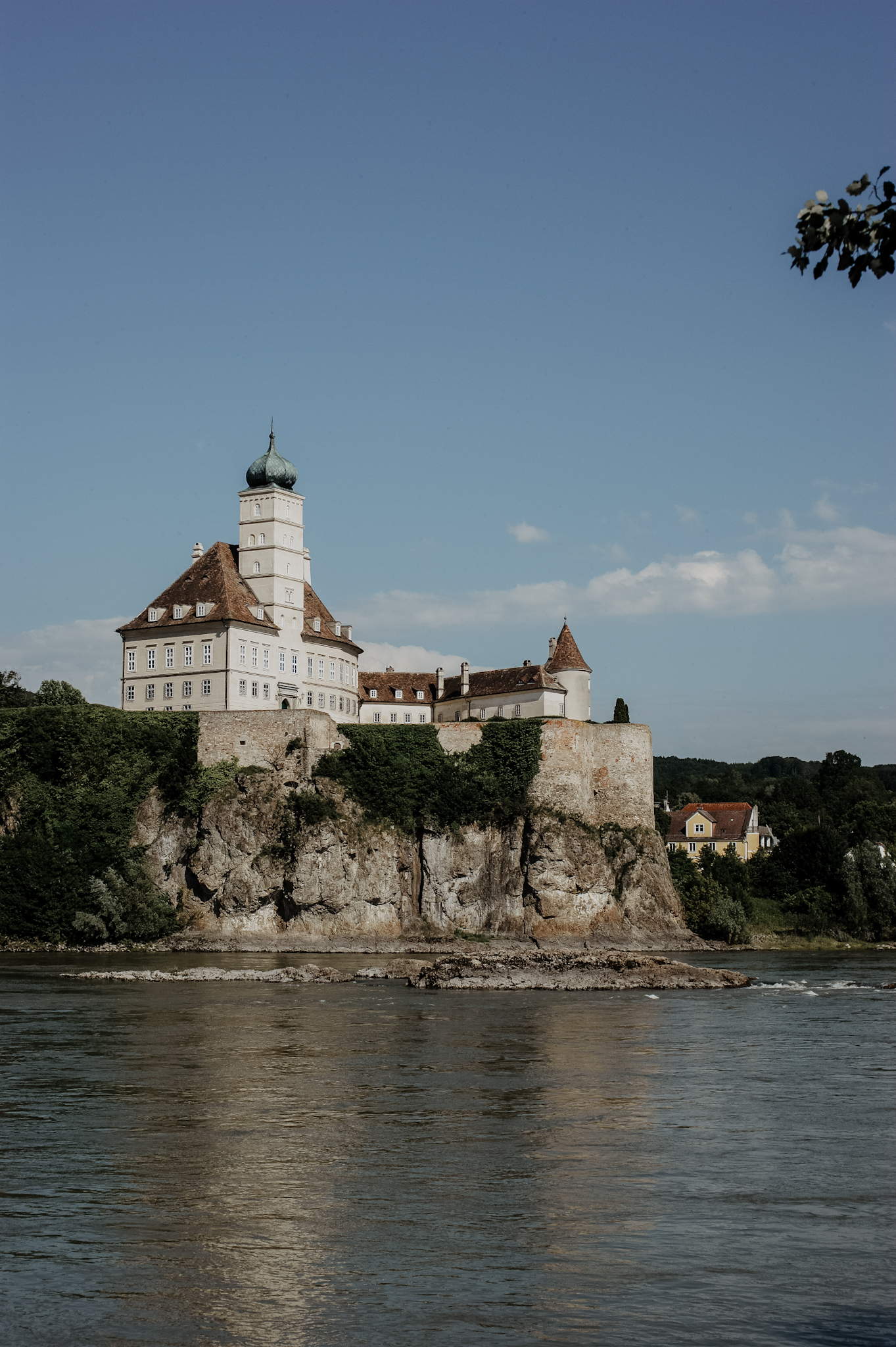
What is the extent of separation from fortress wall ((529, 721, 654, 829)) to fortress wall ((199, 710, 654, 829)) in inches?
1.3

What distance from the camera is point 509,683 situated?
75.4m

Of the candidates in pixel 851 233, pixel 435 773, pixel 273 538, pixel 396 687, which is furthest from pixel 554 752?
pixel 851 233

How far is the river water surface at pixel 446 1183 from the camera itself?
12.1 m

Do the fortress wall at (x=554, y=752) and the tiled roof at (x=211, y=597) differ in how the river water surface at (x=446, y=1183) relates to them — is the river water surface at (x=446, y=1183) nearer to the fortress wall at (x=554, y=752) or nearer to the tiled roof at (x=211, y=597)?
the fortress wall at (x=554, y=752)

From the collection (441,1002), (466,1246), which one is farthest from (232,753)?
(466,1246)

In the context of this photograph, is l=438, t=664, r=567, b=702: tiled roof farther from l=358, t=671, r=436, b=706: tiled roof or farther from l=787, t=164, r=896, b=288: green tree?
l=787, t=164, r=896, b=288: green tree

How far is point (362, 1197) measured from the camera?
16109 millimetres

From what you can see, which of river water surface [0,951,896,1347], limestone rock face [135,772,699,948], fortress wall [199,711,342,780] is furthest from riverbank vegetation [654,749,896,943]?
river water surface [0,951,896,1347]

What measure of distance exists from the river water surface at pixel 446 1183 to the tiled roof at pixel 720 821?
213 feet

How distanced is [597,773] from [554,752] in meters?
2.93

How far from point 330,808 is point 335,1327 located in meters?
53.2

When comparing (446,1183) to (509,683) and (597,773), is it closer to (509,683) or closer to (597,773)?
(597,773)

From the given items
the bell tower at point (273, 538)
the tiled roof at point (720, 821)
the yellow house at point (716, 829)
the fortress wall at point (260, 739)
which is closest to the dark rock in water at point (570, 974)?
the fortress wall at point (260, 739)

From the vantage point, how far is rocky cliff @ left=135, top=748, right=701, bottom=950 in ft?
208
